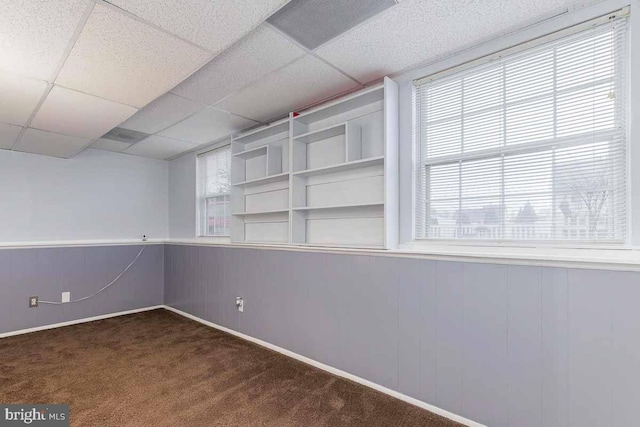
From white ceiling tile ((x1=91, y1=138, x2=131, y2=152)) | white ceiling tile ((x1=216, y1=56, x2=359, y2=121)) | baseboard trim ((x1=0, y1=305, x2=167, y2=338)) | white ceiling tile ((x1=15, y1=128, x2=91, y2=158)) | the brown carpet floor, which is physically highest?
white ceiling tile ((x1=216, y1=56, x2=359, y2=121))

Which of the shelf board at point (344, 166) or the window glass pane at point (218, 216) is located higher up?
the shelf board at point (344, 166)

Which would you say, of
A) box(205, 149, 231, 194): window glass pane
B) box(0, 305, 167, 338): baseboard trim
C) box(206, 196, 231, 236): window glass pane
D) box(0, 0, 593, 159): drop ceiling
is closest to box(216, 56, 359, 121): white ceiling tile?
box(0, 0, 593, 159): drop ceiling

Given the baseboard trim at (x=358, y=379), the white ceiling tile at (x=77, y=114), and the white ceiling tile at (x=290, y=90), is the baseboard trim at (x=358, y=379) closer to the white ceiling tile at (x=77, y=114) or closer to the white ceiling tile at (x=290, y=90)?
the white ceiling tile at (x=290, y=90)

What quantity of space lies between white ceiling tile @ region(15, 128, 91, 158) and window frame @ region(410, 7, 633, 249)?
339cm

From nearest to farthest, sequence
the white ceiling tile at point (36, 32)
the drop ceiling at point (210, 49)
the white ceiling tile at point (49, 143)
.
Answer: the white ceiling tile at point (36, 32), the drop ceiling at point (210, 49), the white ceiling tile at point (49, 143)

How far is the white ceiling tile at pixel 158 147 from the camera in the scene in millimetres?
4051

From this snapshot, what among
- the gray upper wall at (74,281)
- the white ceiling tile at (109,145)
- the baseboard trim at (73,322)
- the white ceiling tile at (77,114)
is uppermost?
the white ceiling tile at (109,145)

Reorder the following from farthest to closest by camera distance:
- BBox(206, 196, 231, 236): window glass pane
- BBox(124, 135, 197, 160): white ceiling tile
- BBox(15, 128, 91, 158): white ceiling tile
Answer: BBox(206, 196, 231, 236): window glass pane < BBox(124, 135, 197, 160): white ceiling tile < BBox(15, 128, 91, 158): white ceiling tile

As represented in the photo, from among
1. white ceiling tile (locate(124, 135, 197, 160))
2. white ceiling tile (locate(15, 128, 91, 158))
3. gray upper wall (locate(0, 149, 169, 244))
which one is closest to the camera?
white ceiling tile (locate(15, 128, 91, 158))

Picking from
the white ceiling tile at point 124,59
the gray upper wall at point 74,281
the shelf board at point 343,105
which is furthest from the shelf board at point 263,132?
the gray upper wall at point 74,281

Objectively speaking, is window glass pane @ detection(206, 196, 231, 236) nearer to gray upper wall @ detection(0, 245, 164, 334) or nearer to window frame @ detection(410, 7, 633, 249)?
gray upper wall @ detection(0, 245, 164, 334)

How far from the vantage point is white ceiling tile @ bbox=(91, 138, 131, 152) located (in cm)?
406

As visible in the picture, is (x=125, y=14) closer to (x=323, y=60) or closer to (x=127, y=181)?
(x=323, y=60)

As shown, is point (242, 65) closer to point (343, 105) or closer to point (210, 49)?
point (210, 49)
